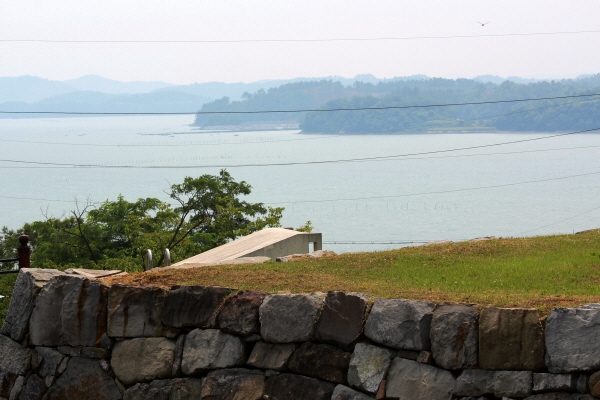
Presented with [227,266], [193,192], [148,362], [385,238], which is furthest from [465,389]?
[385,238]

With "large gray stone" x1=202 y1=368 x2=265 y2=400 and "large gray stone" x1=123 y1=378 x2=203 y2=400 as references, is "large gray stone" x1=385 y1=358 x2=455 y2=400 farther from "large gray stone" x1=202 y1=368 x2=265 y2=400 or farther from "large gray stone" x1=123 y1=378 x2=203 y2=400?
"large gray stone" x1=123 y1=378 x2=203 y2=400

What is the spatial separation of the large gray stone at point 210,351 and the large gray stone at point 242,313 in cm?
11

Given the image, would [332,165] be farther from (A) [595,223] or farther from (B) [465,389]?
(B) [465,389]

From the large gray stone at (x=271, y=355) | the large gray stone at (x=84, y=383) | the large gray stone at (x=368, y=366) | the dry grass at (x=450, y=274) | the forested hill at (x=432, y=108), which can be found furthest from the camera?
the forested hill at (x=432, y=108)

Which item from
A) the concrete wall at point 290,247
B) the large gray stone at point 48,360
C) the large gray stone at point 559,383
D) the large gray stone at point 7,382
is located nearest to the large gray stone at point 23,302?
the large gray stone at point 48,360

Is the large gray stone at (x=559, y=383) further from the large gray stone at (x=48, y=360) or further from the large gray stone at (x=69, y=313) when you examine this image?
the large gray stone at (x=48, y=360)

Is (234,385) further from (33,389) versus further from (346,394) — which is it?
(33,389)

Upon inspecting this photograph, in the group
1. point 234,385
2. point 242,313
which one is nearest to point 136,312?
point 242,313

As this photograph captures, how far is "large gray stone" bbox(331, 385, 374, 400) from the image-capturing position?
22.6 ft

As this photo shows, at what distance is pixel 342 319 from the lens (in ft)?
23.1

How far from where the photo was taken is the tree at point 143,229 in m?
27.8

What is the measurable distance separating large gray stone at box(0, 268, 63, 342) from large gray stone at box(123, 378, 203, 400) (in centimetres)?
158

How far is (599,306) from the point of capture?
6.11m

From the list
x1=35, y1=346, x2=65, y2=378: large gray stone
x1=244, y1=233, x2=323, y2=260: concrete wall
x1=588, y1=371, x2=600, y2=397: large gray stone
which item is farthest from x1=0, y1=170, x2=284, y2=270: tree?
x1=588, y1=371, x2=600, y2=397: large gray stone
